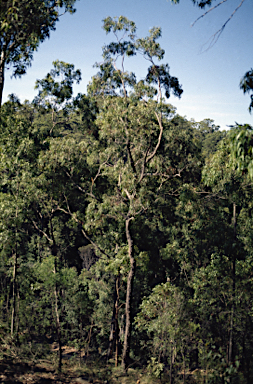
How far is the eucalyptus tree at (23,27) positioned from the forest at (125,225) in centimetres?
6

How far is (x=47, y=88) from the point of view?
13.7 meters

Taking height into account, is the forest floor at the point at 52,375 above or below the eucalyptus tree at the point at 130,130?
below

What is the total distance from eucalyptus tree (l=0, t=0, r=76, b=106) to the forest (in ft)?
0.18

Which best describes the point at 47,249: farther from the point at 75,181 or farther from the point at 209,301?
the point at 209,301

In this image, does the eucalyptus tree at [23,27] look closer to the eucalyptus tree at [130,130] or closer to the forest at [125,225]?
the forest at [125,225]

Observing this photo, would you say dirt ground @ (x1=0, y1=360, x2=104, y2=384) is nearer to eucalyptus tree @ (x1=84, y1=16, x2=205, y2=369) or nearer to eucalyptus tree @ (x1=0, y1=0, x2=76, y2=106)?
eucalyptus tree @ (x1=84, y1=16, x2=205, y2=369)

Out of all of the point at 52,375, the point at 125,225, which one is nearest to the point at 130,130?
the point at 125,225

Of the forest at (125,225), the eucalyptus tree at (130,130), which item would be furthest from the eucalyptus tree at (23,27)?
the eucalyptus tree at (130,130)

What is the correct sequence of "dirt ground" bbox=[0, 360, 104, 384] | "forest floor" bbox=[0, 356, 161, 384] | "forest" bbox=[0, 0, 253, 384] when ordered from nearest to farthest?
"dirt ground" bbox=[0, 360, 104, 384], "forest floor" bbox=[0, 356, 161, 384], "forest" bbox=[0, 0, 253, 384]

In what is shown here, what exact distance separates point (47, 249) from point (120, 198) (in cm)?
947

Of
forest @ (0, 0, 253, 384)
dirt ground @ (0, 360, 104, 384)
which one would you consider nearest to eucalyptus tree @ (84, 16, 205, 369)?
forest @ (0, 0, 253, 384)

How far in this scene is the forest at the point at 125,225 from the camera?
963cm

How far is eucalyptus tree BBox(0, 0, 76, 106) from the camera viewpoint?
695 cm

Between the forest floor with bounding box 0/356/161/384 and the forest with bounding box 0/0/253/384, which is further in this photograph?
the forest with bounding box 0/0/253/384
